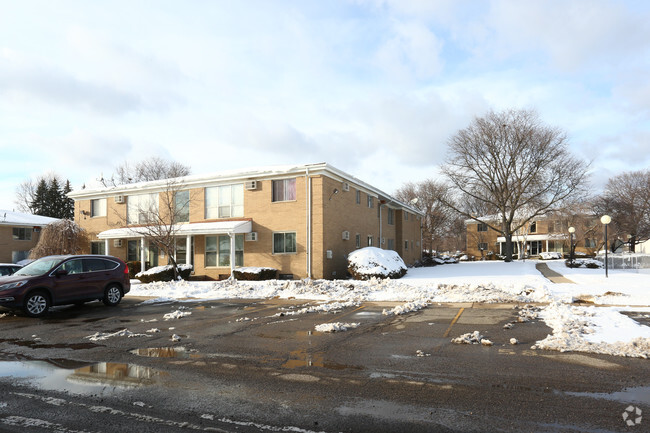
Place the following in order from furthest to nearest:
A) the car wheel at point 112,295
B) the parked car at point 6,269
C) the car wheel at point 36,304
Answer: the parked car at point 6,269 → the car wheel at point 112,295 → the car wheel at point 36,304

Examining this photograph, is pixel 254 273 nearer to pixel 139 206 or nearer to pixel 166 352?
pixel 139 206

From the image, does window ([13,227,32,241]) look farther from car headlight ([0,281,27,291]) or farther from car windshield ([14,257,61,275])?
car headlight ([0,281,27,291])

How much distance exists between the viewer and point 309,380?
564 cm

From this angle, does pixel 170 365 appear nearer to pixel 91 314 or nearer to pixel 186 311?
pixel 186 311

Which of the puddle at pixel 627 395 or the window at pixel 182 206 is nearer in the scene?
the puddle at pixel 627 395

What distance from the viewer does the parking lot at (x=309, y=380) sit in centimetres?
427

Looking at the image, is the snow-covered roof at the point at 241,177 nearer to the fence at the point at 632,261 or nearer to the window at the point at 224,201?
the window at the point at 224,201

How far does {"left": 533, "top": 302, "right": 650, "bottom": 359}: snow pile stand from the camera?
695cm

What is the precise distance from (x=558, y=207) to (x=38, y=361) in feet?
140

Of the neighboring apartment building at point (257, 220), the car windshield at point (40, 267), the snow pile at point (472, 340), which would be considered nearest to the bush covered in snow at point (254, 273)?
the neighboring apartment building at point (257, 220)

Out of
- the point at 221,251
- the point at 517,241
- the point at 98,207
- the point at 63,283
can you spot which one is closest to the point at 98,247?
the point at 98,207

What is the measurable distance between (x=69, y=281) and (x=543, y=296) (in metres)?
14.2

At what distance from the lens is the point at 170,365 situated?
257 inches

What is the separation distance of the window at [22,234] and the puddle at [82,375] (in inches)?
1560
